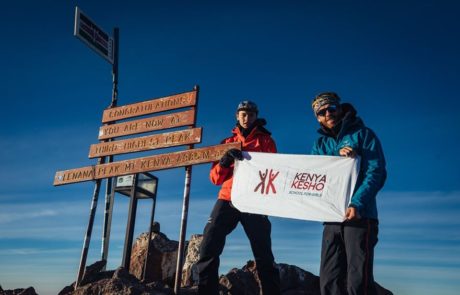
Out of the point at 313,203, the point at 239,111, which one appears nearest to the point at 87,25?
the point at 239,111

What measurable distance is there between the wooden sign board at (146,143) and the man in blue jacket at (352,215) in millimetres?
3479

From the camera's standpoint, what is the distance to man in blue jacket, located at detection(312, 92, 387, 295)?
3980mm

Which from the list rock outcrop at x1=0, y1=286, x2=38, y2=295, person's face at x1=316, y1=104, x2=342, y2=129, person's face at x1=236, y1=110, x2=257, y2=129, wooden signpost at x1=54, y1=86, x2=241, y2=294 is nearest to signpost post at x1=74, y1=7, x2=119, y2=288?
wooden signpost at x1=54, y1=86, x2=241, y2=294

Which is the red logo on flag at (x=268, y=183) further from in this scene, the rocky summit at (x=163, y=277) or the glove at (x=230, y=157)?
the rocky summit at (x=163, y=277)

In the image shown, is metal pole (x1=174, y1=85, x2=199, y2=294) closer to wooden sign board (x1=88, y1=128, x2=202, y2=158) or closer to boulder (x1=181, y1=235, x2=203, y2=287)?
wooden sign board (x1=88, y1=128, x2=202, y2=158)

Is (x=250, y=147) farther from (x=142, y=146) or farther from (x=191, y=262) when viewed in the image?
(x=191, y=262)

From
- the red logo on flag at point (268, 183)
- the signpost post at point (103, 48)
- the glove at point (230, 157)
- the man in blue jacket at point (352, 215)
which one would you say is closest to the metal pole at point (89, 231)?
the signpost post at point (103, 48)

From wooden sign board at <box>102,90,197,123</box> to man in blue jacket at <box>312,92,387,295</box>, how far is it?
3.86 metres

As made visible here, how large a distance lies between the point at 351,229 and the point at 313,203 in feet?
4.17

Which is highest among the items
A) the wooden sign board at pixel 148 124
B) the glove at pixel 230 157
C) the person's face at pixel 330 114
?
the wooden sign board at pixel 148 124

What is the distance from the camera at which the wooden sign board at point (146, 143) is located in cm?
794

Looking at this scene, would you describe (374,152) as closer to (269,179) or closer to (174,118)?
(269,179)

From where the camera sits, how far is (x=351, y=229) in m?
4.16

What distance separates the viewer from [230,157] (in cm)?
649
